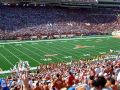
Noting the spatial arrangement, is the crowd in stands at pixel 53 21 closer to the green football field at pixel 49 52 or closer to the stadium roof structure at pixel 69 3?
the stadium roof structure at pixel 69 3

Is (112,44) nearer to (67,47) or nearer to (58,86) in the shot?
(67,47)

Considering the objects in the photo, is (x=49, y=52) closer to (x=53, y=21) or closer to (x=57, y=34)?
(x=57, y=34)

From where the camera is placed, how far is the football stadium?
30250 millimetres

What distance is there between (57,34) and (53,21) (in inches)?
289

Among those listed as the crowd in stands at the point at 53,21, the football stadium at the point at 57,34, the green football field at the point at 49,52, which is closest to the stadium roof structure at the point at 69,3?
the football stadium at the point at 57,34

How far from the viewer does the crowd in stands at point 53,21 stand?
174 ft

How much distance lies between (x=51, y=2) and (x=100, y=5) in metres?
12.3

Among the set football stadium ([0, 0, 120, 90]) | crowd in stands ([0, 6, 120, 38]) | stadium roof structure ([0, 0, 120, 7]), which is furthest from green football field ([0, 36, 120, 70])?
stadium roof structure ([0, 0, 120, 7])

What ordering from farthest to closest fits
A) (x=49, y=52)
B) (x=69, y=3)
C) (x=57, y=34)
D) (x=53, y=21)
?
(x=69, y=3) → (x=53, y=21) → (x=57, y=34) → (x=49, y=52)

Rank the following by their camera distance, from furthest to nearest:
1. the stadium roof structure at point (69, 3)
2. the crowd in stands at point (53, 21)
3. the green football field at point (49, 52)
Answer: the stadium roof structure at point (69, 3) → the crowd in stands at point (53, 21) → the green football field at point (49, 52)

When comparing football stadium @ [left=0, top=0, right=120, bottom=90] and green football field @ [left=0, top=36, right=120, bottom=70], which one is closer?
football stadium @ [left=0, top=0, right=120, bottom=90]

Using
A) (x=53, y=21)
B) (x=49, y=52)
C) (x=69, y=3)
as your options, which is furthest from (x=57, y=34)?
(x=69, y=3)

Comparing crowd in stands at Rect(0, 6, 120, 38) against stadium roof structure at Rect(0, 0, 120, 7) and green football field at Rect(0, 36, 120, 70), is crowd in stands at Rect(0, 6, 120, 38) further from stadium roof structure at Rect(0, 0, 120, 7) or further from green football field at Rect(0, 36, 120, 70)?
green football field at Rect(0, 36, 120, 70)

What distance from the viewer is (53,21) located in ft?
192
